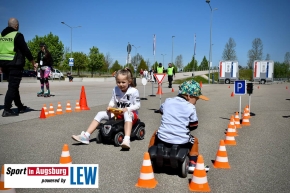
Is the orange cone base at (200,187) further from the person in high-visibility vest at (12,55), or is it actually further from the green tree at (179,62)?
the green tree at (179,62)

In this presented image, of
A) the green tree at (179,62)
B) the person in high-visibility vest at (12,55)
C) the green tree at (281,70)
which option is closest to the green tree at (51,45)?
the green tree at (179,62)

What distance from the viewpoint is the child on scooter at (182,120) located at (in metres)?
4.73

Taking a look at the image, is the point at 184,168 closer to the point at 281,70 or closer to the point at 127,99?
the point at 127,99

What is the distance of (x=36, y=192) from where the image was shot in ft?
12.7

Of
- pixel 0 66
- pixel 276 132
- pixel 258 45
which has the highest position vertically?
pixel 258 45

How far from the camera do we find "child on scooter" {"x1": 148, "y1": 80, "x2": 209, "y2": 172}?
473cm

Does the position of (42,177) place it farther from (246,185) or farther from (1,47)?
(1,47)

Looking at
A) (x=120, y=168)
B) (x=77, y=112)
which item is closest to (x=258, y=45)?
(x=77, y=112)

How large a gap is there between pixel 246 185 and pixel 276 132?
4577mm

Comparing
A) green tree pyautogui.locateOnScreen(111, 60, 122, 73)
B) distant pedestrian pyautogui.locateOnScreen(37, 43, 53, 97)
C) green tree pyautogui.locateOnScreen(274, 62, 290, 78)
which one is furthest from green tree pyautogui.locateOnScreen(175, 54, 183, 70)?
distant pedestrian pyautogui.locateOnScreen(37, 43, 53, 97)

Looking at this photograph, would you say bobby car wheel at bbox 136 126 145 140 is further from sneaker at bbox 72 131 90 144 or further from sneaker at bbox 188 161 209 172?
sneaker at bbox 188 161 209 172

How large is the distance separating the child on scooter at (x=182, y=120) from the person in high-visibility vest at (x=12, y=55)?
19.4 feet

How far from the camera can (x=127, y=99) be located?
21.9 ft

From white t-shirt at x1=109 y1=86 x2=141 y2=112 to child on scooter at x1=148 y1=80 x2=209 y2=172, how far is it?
1781mm
